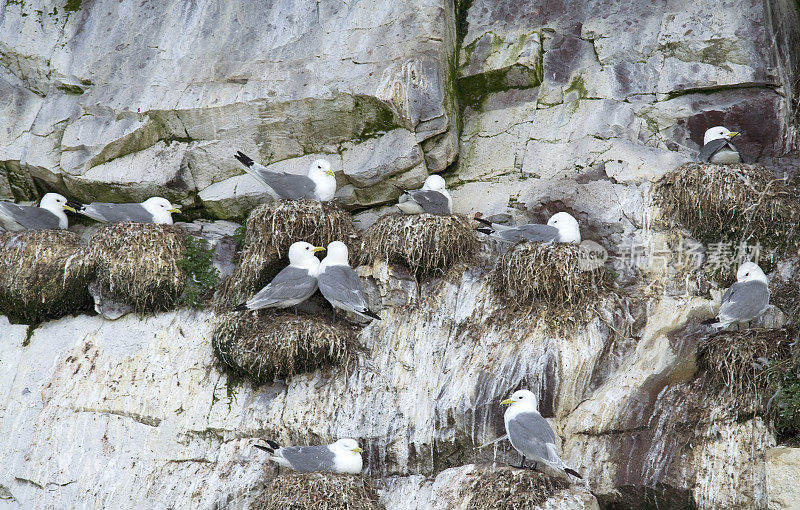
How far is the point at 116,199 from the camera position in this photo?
9578mm

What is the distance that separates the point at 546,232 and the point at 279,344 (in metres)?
2.63

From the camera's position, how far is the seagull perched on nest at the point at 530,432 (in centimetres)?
632

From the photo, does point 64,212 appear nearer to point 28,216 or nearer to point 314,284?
point 28,216

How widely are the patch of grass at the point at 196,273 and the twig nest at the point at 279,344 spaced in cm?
66

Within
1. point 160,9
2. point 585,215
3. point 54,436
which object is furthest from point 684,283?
point 160,9

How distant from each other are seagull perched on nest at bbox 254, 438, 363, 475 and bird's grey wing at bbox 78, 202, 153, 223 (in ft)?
9.68

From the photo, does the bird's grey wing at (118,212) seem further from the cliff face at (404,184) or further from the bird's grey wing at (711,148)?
the bird's grey wing at (711,148)

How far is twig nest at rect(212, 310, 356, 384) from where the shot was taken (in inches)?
299

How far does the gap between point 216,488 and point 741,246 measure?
515cm

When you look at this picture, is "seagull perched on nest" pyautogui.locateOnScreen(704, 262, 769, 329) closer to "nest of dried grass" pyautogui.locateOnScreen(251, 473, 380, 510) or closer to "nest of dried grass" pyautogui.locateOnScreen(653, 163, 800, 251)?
"nest of dried grass" pyautogui.locateOnScreen(653, 163, 800, 251)

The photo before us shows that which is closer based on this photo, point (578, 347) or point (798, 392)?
point (798, 392)

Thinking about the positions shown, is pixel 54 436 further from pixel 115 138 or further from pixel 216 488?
pixel 115 138

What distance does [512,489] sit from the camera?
6.32m

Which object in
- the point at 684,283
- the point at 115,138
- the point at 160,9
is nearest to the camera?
the point at 684,283
